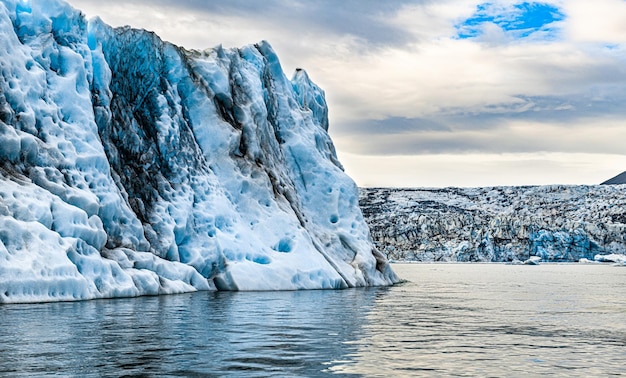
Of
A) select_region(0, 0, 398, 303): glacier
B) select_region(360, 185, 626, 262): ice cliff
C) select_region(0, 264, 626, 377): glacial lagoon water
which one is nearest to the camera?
select_region(0, 264, 626, 377): glacial lagoon water

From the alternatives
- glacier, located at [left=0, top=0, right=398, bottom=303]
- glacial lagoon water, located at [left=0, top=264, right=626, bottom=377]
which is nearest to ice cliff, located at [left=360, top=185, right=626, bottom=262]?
glacier, located at [left=0, top=0, right=398, bottom=303]

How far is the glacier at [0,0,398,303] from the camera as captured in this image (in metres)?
20.3

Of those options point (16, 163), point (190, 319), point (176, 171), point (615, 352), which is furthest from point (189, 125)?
point (615, 352)

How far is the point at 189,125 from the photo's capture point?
30312mm

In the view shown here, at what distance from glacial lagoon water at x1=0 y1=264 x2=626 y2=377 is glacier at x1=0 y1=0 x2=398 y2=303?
1.95m

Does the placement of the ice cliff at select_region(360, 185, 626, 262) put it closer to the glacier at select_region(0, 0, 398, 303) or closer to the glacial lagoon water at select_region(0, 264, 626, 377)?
the glacier at select_region(0, 0, 398, 303)

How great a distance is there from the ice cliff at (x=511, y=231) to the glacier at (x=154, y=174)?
65950 mm

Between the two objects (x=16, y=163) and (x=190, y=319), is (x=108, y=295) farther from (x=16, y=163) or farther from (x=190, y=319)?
(x=190, y=319)

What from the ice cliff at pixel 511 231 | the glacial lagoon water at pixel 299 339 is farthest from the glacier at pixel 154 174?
the ice cliff at pixel 511 231

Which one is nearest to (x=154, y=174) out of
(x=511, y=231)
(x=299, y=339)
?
(x=299, y=339)

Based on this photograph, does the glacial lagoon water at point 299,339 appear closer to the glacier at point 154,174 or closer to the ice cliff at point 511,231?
the glacier at point 154,174

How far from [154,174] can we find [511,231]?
7815 centimetres

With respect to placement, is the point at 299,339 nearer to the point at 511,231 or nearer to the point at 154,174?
the point at 154,174

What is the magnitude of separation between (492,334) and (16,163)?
1400 cm
